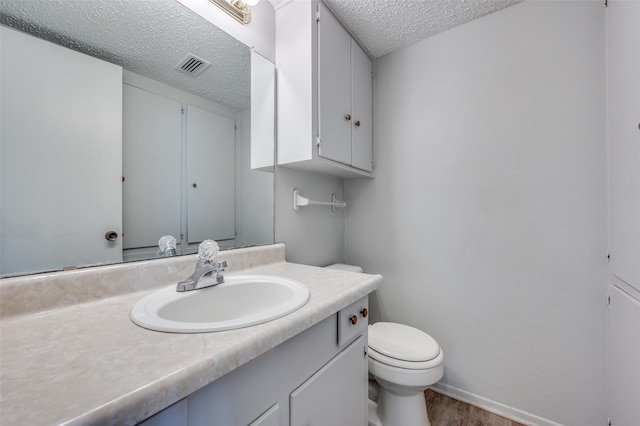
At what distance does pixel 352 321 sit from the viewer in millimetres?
843

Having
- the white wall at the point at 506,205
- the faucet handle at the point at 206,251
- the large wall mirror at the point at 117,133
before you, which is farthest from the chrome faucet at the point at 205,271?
the white wall at the point at 506,205

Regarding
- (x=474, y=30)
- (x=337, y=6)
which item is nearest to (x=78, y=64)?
(x=337, y=6)

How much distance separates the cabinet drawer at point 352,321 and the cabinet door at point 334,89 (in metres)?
0.73

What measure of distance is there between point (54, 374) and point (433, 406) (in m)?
1.67

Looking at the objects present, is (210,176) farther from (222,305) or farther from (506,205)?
(506,205)

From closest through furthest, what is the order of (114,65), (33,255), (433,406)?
(33,255), (114,65), (433,406)

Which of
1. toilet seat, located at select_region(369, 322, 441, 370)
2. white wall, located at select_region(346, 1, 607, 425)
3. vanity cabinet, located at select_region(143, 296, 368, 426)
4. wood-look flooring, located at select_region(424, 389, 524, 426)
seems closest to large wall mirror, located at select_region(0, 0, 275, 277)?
vanity cabinet, located at select_region(143, 296, 368, 426)

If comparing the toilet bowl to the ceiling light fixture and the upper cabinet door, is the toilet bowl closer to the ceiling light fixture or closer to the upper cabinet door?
the upper cabinet door

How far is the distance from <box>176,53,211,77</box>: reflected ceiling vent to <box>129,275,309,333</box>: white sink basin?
84 centimetres

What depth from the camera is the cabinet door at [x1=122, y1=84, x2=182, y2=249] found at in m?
0.81

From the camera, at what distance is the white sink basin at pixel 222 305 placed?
0.55 meters

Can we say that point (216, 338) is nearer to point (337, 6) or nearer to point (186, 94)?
point (186, 94)

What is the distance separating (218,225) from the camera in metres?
1.07

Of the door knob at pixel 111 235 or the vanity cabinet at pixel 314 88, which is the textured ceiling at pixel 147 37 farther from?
the door knob at pixel 111 235
